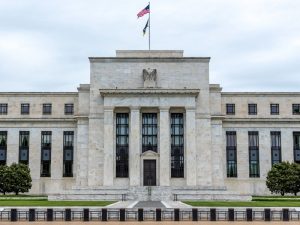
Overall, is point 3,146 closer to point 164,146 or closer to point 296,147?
point 164,146

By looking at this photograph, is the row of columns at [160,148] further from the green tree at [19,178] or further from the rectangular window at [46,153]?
the green tree at [19,178]

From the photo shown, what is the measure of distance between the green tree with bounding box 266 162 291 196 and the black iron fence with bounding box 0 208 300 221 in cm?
3630

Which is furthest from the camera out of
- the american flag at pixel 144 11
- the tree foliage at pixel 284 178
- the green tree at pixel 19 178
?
the american flag at pixel 144 11

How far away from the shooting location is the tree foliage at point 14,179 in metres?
83.9

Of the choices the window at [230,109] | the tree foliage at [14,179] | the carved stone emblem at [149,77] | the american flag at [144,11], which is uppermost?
the american flag at [144,11]

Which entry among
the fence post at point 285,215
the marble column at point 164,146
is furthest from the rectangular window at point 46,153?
the fence post at point 285,215

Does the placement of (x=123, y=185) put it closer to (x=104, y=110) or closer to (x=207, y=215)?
(x=104, y=110)

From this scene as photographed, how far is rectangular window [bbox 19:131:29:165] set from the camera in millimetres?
92875

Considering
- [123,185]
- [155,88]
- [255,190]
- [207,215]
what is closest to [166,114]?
[155,88]

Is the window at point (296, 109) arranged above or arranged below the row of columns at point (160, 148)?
above

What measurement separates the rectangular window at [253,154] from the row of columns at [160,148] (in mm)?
10713

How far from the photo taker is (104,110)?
8788cm

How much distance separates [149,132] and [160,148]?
11.1ft

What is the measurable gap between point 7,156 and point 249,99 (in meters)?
40.0
